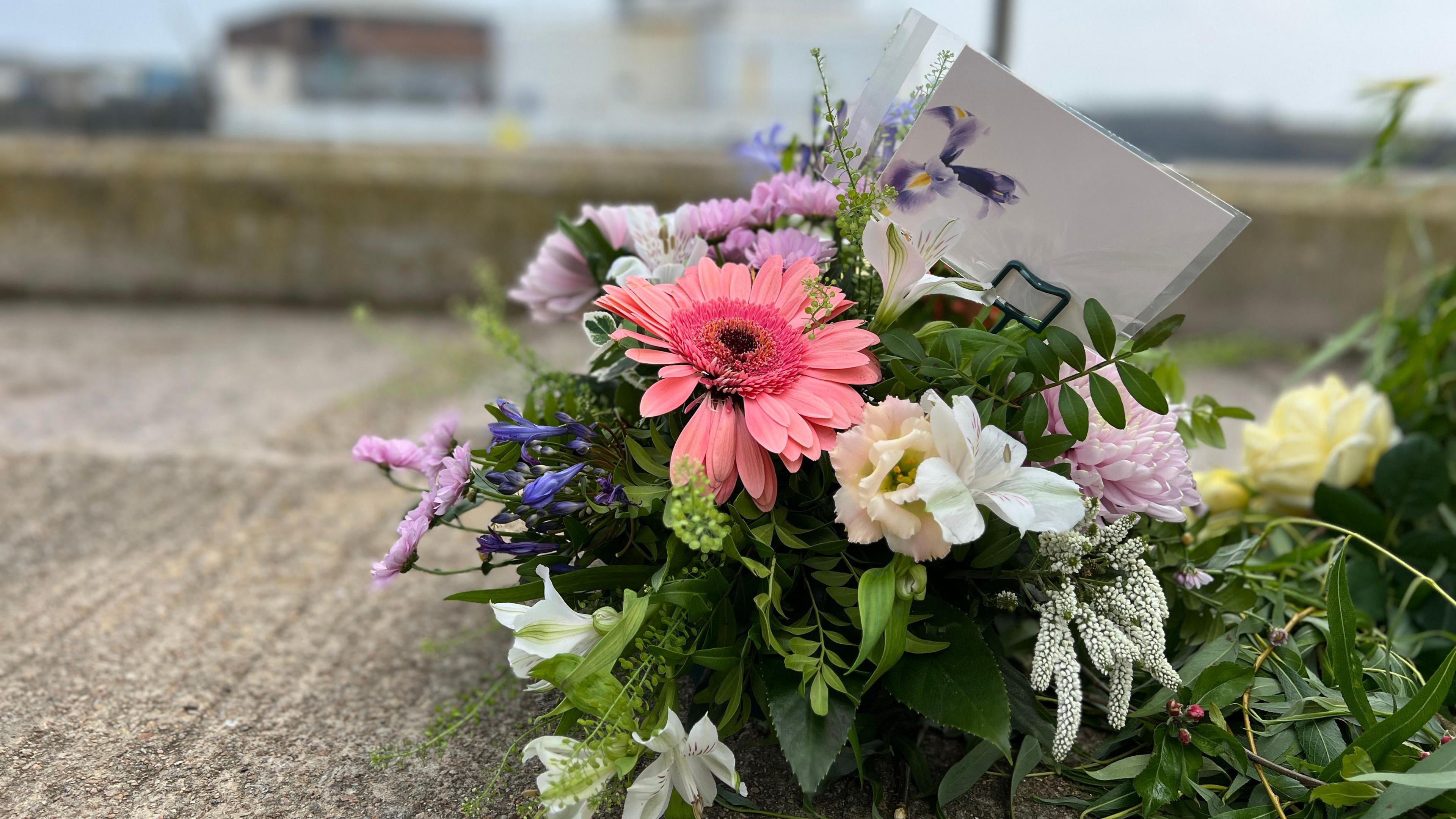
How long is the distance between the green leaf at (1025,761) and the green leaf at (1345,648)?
0.17m

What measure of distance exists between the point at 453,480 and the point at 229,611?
48 centimetres

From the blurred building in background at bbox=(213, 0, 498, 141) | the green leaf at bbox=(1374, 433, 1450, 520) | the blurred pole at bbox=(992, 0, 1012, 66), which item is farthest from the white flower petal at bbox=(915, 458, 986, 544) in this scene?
the blurred building in background at bbox=(213, 0, 498, 141)

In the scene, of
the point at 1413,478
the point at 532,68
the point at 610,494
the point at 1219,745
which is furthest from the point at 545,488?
the point at 532,68

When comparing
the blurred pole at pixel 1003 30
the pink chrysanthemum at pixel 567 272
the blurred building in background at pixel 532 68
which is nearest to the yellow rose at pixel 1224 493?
the pink chrysanthemum at pixel 567 272

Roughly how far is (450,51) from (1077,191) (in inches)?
227

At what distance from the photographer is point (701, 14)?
600cm

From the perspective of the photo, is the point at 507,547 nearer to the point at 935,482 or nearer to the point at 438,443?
the point at 438,443

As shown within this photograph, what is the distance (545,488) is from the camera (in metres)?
0.51

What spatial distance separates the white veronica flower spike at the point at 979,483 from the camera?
0.46 meters

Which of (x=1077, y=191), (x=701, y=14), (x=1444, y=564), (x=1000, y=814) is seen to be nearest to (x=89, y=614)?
(x=1000, y=814)

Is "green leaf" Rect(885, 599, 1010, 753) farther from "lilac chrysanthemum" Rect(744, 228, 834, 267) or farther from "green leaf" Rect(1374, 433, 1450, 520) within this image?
"green leaf" Rect(1374, 433, 1450, 520)

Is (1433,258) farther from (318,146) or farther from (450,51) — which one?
(450,51)

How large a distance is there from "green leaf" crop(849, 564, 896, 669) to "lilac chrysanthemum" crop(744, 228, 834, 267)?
0.78ft

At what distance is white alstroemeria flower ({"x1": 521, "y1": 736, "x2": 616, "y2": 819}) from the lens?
45cm
